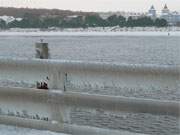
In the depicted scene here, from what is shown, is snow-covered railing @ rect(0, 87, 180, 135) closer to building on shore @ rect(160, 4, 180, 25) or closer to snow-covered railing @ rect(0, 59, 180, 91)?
snow-covered railing @ rect(0, 59, 180, 91)

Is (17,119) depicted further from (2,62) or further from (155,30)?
(155,30)

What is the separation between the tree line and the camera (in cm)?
13012

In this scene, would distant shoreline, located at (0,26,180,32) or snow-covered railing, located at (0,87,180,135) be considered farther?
distant shoreline, located at (0,26,180,32)

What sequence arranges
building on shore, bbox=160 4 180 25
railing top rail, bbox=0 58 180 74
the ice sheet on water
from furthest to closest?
1. building on shore, bbox=160 4 180 25
2. the ice sheet on water
3. railing top rail, bbox=0 58 180 74

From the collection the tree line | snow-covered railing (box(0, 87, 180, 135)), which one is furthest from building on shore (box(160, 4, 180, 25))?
snow-covered railing (box(0, 87, 180, 135))

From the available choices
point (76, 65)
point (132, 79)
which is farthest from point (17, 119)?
point (132, 79)

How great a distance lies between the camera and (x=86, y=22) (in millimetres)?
137375

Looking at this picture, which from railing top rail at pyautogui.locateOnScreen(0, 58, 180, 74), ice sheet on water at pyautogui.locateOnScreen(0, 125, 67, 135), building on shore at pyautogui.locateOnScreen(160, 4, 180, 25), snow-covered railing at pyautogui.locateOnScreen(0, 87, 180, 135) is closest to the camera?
railing top rail at pyautogui.locateOnScreen(0, 58, 180, 74)

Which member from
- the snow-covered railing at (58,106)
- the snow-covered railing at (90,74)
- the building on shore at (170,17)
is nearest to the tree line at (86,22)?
the building on shore at (170,17)

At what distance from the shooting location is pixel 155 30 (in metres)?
140

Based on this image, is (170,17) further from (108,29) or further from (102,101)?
(102,101)

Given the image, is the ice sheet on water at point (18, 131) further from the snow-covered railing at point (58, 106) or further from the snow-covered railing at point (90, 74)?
the snow-covered railing at point (90, 74)

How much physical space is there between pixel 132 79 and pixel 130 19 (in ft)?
432

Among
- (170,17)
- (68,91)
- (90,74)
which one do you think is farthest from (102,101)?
(170,17)
